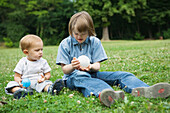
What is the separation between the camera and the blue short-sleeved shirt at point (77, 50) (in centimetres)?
390

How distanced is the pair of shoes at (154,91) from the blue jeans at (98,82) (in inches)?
10.1

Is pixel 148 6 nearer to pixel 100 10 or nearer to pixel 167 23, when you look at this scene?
pixel 167 23

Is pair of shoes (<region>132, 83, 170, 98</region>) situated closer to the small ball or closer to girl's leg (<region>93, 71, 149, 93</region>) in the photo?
girl's leg (<region>93, 71, 149, 93</region>)

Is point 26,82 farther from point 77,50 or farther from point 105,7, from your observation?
point 105,7

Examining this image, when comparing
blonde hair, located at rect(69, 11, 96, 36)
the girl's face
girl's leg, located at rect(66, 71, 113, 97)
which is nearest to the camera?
girl's leg, located at rect(66, 71, 113, 97)

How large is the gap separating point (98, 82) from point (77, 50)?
3.29 ft

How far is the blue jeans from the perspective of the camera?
3259 millimetres

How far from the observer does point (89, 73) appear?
4.07 m

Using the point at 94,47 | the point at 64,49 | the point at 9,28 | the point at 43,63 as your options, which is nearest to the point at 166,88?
the point at 94,47

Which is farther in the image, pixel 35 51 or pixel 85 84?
pixel 35 51

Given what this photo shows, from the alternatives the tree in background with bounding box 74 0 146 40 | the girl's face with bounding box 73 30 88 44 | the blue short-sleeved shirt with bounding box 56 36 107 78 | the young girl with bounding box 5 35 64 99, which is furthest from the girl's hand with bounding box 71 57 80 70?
the tree in background with bounding box 74 0 146 40

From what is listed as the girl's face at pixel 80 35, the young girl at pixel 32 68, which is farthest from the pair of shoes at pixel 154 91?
the young girl at pixel 32 68

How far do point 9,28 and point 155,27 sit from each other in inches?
1413

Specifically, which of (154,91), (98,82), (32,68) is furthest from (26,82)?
(154,91)
